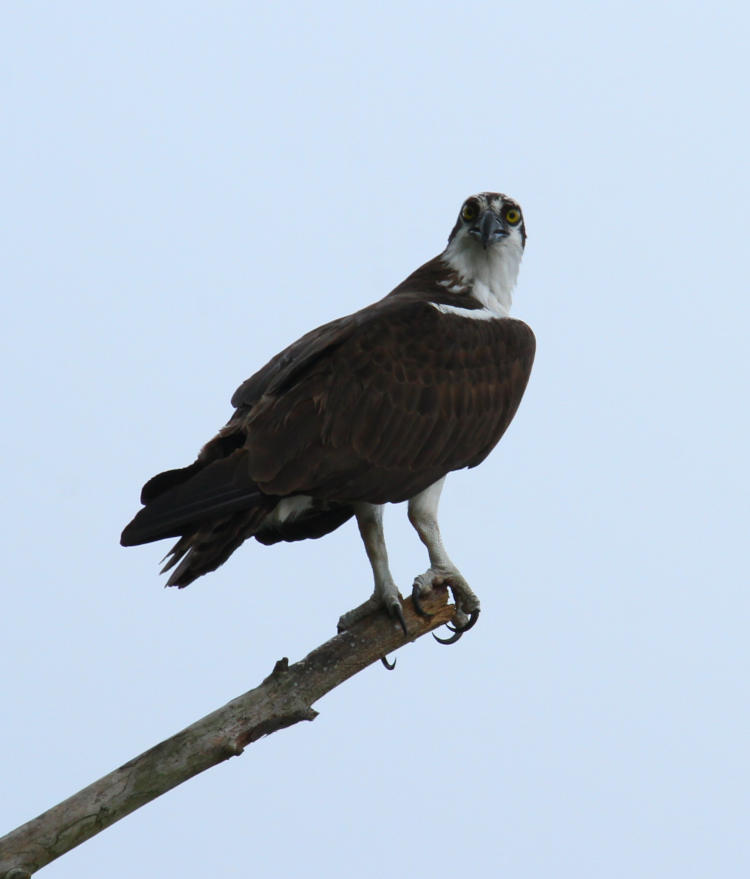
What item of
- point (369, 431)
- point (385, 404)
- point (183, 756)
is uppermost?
point (385, 404)

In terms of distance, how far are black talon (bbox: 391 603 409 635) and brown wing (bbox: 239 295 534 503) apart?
0.47m

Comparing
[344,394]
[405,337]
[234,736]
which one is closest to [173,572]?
[234,736]

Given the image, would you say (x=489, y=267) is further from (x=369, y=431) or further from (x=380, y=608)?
(x=380, y=608)

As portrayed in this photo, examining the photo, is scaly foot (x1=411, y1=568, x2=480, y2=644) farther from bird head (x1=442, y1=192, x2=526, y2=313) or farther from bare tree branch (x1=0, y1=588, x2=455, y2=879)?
bird head (x1=442, y1=192, x2=526, y2=313)

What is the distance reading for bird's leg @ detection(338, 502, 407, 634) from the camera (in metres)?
5.88

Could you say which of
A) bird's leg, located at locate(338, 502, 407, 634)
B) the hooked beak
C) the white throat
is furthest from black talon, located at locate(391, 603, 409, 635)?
the hooked beak

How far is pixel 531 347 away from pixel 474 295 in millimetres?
391

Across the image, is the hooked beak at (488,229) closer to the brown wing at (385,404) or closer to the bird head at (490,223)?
the bird head at (490,223)

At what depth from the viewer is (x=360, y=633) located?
221 inches

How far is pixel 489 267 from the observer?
6754 mm

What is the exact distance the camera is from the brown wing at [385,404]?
221 inches

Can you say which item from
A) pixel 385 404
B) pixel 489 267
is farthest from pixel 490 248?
pixel 385 404

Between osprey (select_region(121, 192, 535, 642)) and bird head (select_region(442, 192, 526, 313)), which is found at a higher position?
bird head (select_region(442, 192, 526, 313))

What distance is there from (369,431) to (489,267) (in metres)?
1.38
